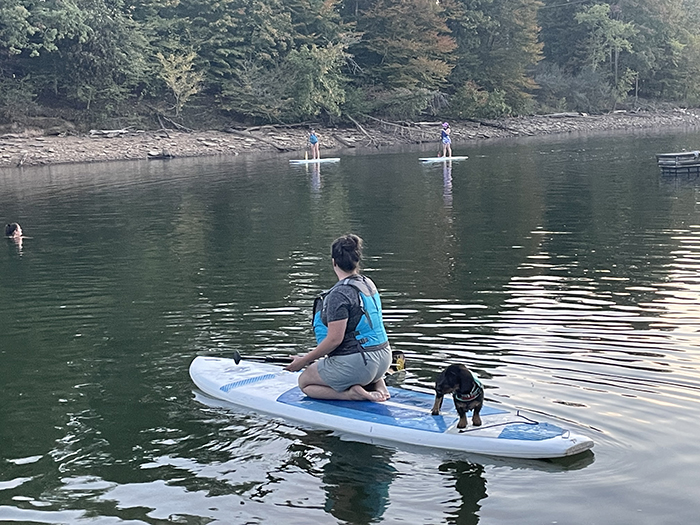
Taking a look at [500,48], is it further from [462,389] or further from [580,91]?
[462,389]

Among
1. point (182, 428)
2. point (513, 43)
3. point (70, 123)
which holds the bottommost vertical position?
point (182, 428)

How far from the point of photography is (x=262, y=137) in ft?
166

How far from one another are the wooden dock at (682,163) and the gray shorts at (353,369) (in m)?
22.0

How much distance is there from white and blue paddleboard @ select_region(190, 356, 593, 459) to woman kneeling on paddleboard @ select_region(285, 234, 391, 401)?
14 cm

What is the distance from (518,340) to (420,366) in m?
1.42

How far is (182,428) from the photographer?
25.0 ft

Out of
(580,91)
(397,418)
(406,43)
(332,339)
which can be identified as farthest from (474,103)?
(397,418)

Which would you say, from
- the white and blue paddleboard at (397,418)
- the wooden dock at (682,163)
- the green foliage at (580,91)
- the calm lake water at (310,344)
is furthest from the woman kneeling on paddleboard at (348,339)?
the green foliage at (580,91)

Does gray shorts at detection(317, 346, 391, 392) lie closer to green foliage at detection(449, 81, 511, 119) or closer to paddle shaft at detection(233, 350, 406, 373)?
paddle shaft at detection(233, 350, 406, 373)

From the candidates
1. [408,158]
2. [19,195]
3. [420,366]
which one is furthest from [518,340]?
[408,158]

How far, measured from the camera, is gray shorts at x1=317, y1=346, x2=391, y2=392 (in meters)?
7.32

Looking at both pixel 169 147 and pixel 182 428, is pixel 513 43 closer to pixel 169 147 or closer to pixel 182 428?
pixel 169 147

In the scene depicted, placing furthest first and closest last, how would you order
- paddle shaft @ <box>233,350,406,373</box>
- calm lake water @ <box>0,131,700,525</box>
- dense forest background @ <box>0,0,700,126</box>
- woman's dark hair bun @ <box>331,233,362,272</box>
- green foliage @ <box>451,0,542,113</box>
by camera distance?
green foliage @ <box>451,0,542,113</box>
dense forest background @ <box>0,0,700,126</box>
paddle shaft @ <box>233,350,406,373</box>
woman's dark hair bun @ <box>331,233,362,272</box>
calm lake water @ <box>0,131,700,525</box>

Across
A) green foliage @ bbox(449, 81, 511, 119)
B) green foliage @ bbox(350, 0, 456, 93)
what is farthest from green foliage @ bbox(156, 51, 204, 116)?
green foliage @ bbox(449, 81, 511, 119)
